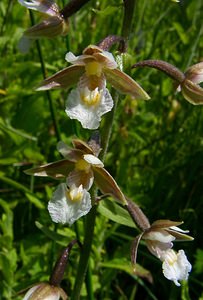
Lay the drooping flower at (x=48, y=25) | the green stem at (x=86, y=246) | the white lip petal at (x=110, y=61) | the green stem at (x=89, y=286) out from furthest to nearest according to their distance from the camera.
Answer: the green stem at (x=89, y=286)
the green stem at (x=86, y=246)
the drooping flower at (x=48, y=25)
the white lip petal at (x=110, y=61)

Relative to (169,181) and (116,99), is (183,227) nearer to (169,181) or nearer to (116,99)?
(169,181)

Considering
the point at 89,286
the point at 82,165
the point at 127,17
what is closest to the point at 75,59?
the point at 127,17

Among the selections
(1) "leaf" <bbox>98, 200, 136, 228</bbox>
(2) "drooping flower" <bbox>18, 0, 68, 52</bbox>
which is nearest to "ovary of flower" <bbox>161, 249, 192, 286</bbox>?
(1) "leaf" <bbox>98, 200, 136, 228</bbox>

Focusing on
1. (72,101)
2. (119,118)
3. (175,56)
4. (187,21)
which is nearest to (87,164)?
(72,101)

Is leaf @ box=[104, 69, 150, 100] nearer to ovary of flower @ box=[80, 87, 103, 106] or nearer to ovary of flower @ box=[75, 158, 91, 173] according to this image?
ovary of flower @ box=[80, 87, 103, 106]

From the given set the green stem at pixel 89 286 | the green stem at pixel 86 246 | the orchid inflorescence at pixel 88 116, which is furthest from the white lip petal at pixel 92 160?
the green stem at pixel 89 286

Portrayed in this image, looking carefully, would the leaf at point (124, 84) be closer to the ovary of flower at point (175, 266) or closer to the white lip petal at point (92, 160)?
the white lip petal at point (92, 160)

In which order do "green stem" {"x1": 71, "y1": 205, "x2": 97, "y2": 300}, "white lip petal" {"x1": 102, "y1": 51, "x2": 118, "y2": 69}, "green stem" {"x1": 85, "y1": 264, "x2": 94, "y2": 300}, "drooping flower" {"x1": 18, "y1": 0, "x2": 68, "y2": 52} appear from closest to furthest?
"white lip petal" {"x1": 102, "y1": 51, "x2": 118, "y2": 69}
"drooping flower" {"x1": 18, "y1": 0, "x2": 68, "y2": 52}
"green stem" {"x1": 71, "y1": 205, "x2": 97, "y2": 300}
"green stem" {"x1": 85, "y1": 264, "x2": 94, "y2": 300}
